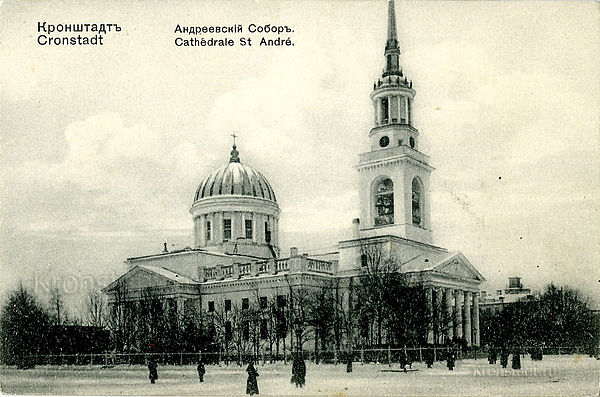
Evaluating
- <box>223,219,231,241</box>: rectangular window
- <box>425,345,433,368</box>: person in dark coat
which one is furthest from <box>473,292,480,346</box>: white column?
<box>425,345,433,368</box>: person in dark coat

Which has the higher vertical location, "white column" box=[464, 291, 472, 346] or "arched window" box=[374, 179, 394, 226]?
"arched window" box=[374, 179, 394, 226]

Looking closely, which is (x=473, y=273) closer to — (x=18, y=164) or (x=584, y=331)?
(x=584, y=331)

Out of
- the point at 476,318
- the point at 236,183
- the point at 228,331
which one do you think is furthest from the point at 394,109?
the point at 236,183

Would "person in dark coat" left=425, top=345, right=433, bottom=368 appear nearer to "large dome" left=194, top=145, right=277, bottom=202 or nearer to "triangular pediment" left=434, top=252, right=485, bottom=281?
"triangular pediment" left=434, top=252, right=485, bottom=281

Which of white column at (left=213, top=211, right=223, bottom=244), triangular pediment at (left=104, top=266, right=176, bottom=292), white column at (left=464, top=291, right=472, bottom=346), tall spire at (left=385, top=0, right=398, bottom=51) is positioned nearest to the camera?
tall spire at (left=385, top=0, right=398, bottom=51)

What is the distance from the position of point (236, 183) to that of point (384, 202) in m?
15.0

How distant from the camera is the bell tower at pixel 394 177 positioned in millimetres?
48719

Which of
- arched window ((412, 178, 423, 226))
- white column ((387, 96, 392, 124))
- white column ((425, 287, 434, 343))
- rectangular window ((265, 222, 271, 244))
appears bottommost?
white column ((425, 287, 434, 343))

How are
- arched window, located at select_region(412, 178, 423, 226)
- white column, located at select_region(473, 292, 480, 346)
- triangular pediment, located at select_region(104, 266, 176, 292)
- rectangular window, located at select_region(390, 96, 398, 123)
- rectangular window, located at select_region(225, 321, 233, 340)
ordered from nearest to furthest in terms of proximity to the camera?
rectangular window, located at select_region(225, 321, 233, 340)
rectangular window, located at select_region(390, 96, 398, 123)
arched window, located at select_region(412, 178, 423, 226)
triangular pediment, located at select_region(104, 266, 176, 292)
white column, located at select_region(473, 292, 480, 346)

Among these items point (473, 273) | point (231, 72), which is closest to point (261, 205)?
point (473, 273)

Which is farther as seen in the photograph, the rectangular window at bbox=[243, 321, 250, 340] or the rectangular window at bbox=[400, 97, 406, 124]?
the rectangular window at bbox=[400, 97, 406, 124]

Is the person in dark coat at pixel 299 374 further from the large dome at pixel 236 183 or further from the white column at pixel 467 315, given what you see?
the large dome at pixel 236 183

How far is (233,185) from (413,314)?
2390cm

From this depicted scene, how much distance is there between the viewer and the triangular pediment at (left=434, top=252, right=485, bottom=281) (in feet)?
161
